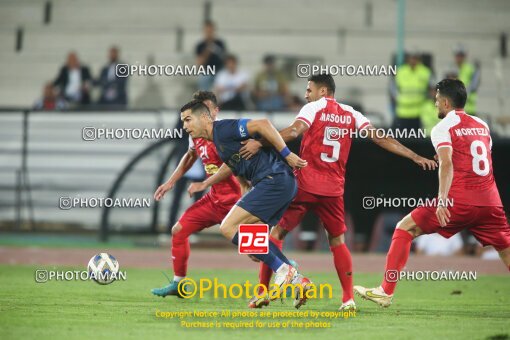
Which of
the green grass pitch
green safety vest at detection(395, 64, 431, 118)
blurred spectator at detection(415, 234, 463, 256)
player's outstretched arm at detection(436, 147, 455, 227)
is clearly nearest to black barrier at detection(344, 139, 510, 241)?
blurred spectator at detection(415, 234, 463, 256)

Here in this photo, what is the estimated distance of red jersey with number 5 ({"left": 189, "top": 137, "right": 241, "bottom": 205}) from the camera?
392 inches

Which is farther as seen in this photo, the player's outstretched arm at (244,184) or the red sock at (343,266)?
the player's outstretched arm at (244,184)

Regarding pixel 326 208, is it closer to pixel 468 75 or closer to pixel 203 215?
pixel 203 215

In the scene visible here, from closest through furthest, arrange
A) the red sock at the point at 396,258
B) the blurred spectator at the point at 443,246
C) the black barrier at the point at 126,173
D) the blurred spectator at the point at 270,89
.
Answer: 1. the red sock at the point at 396,258
2. the blurred spectator at the point at 443,246
3. the black barrier at the point at 126,173
4. the blurred spectator at the point at 270,89

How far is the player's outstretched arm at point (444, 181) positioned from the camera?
856 centimetres

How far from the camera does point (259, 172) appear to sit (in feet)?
29.5

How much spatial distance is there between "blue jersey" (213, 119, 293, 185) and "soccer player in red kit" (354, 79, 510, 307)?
1291 mm

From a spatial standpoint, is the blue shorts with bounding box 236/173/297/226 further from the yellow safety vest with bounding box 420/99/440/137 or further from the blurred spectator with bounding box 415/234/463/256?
the yellow safety vest with bounding box 420/99/440/137

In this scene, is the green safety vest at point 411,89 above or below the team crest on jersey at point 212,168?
above

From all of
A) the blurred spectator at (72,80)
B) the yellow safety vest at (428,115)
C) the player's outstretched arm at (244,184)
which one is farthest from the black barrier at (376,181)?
the player's outstretched arm at (244,184)

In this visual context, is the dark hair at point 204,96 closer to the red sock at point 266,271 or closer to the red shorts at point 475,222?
the red sock at point 266,271

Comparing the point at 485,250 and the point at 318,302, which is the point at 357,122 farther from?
the point at 485,250

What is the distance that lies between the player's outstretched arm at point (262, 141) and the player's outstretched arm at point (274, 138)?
0.45 feet

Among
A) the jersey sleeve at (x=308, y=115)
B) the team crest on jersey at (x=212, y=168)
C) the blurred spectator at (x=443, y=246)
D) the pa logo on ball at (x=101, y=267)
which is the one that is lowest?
the blurred spectator at (x=443, y=246)
